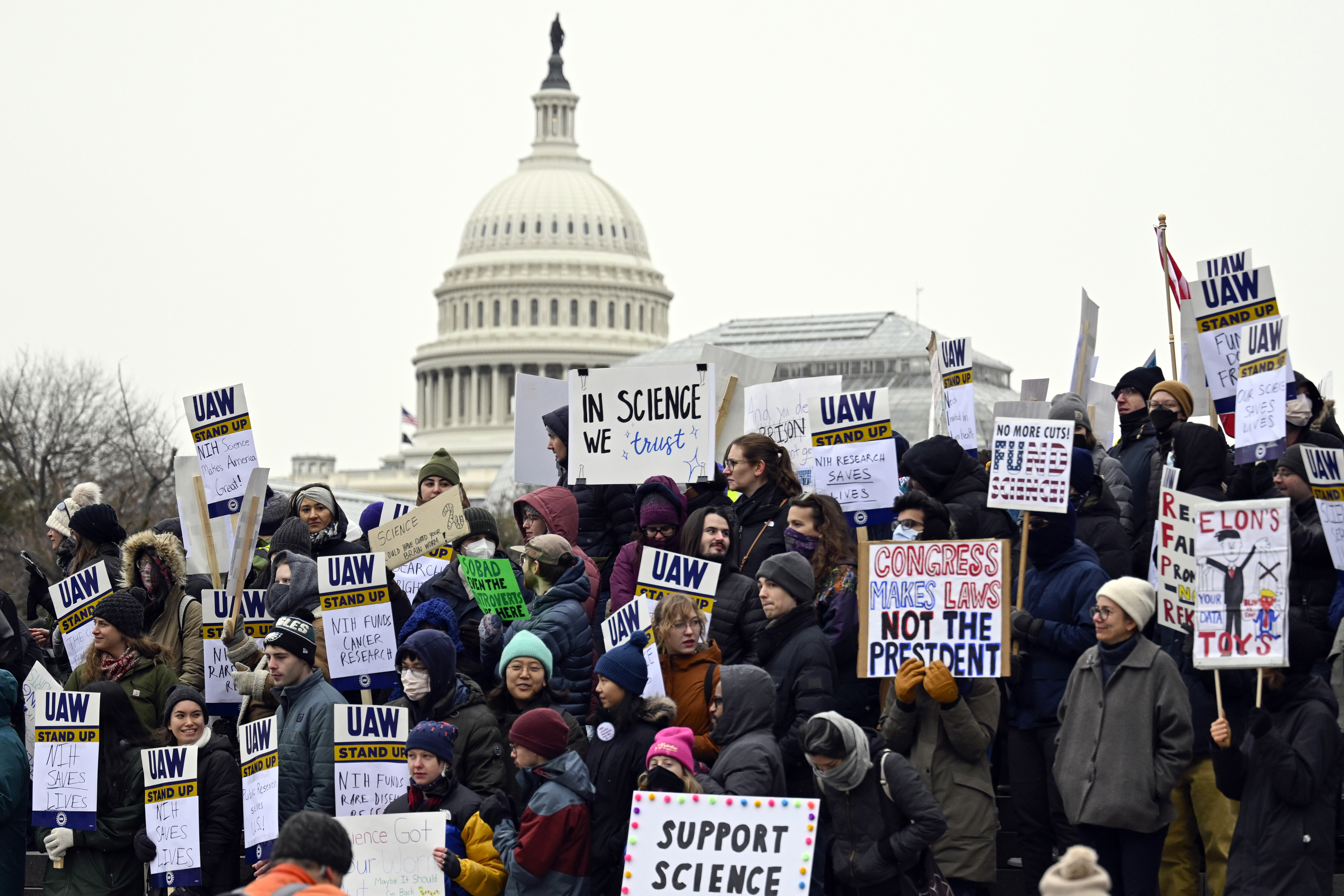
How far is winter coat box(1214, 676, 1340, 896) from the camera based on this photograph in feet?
30.0

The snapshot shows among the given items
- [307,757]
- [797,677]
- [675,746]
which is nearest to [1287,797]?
[797,677]

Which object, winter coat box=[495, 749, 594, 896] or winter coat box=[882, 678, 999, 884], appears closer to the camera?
winter coat box=[495, 749, 594, 896]

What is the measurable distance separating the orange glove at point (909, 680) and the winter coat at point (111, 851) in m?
3.55

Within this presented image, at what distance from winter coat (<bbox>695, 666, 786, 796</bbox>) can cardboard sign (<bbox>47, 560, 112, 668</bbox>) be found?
4.02 meters

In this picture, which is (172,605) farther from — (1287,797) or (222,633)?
(1287,797)

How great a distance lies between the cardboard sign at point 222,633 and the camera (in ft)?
37.8

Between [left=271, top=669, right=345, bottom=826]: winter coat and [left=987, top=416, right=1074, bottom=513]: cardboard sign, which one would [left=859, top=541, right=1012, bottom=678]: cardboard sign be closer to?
[left=987, top=416, right=1074, bottom=513]: cardboard sign

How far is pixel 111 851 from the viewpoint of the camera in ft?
35.3

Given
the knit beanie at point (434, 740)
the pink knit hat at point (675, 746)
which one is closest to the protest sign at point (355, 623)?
the knit beanie at point (434, 740)

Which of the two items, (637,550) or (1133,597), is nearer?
(1133,597)

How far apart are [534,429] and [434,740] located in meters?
5.28

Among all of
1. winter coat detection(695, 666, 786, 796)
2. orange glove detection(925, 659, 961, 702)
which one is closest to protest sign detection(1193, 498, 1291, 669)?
orange glove detection(925, 659, 961, 702)

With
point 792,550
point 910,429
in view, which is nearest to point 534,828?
point 792,550

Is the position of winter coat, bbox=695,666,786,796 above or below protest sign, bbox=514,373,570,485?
below
